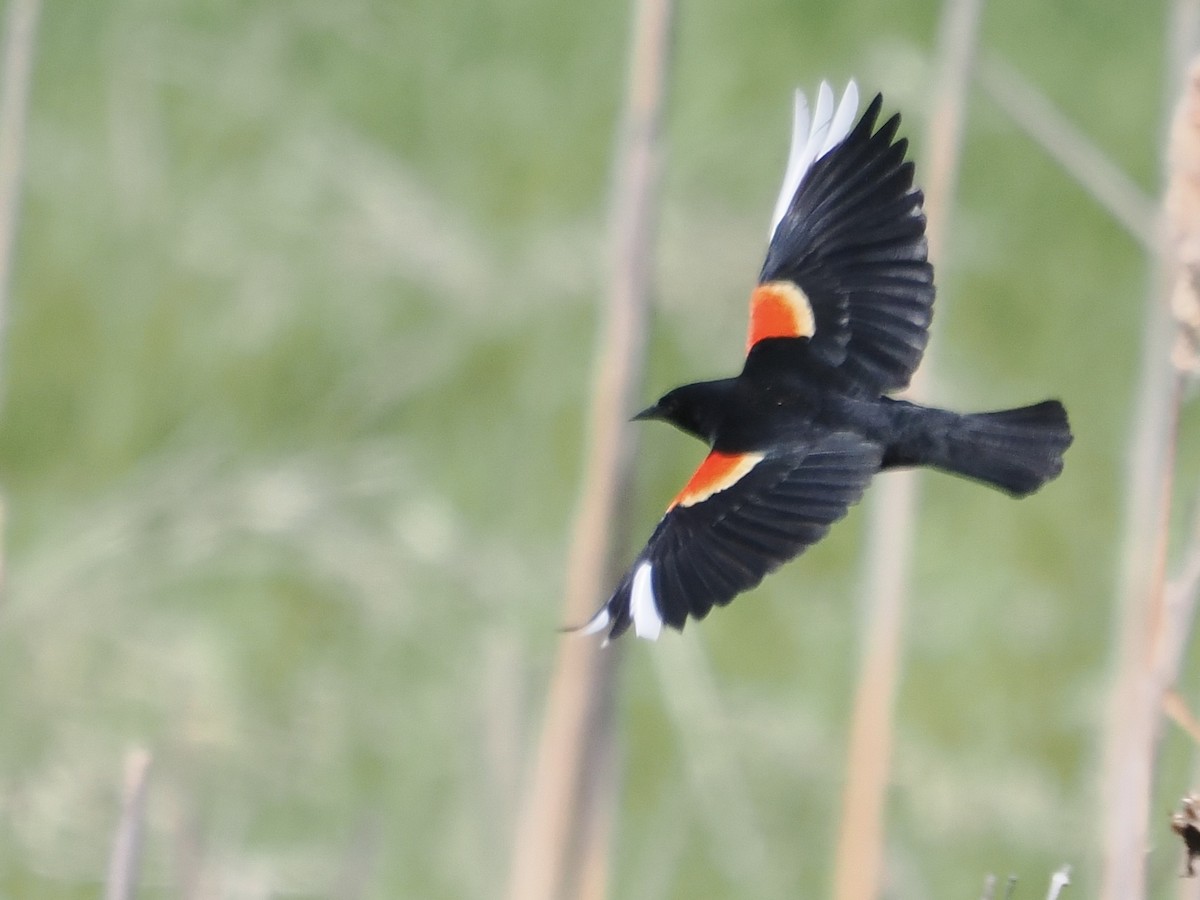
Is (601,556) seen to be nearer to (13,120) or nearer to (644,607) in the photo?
(644,607)

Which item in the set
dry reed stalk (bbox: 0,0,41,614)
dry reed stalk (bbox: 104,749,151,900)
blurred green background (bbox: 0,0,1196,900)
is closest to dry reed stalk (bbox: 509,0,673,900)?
dry reed stalk (bbox: 104,749,151,900)

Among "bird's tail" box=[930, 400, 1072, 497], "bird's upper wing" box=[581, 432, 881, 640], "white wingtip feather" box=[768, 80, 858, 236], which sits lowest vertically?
"bird's upper wing" box=[581, 432, 881, 640]

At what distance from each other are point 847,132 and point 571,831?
20.9 inches

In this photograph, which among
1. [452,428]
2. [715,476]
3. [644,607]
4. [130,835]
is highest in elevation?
[452,428]

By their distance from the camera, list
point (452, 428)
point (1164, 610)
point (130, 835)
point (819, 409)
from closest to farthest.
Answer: point (1164, 610) → point (130, 835) → point (819, 409) → point (452, 428)

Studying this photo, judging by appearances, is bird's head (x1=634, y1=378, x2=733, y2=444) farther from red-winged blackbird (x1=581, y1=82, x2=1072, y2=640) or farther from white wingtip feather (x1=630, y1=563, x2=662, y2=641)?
white wingtip feather (x1=630, y1=563, x2=662, y2=641)

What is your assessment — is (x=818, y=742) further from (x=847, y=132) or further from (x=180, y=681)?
(x=847, y=132)

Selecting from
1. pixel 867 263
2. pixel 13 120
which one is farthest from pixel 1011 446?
pixel 13 120

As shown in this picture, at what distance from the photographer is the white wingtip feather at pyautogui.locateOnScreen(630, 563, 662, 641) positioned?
88cm

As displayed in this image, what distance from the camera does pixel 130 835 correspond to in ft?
3.32

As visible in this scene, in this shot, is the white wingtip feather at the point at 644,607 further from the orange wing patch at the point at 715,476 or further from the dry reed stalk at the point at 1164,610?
the dry reed stalk at the point at 1164,610

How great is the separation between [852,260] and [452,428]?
134 centimetres

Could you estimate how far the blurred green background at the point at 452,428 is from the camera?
2.08 meters

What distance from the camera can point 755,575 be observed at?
3.14ft
